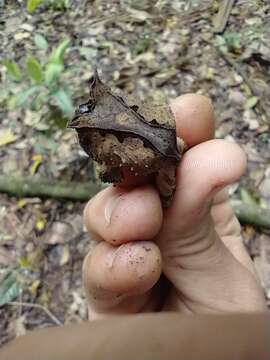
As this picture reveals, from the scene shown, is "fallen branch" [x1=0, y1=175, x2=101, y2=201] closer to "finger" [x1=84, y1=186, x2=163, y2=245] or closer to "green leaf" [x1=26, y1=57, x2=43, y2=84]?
"green leaf" [x1=26, y1=57, x2=43, y2=84]

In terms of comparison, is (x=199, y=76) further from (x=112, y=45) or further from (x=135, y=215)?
(x=135, y=215)

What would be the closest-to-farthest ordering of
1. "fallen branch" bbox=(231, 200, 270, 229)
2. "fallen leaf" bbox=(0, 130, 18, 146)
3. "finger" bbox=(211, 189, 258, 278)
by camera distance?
"finger" bbox=(211, 189, 258, 278) < "fallen branch" bbox=(231, 200, 270, 229) < "fallen leaf" bbox=(0, 130, 18, 146)

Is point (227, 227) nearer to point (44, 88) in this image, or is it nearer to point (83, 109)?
point (83, 109)

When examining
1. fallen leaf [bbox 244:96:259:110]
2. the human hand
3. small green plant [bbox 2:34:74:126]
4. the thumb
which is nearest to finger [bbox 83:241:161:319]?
the human hand

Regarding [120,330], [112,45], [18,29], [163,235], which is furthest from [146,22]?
[120,330]

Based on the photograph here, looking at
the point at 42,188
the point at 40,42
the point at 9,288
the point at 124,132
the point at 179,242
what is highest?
the point at 124,132

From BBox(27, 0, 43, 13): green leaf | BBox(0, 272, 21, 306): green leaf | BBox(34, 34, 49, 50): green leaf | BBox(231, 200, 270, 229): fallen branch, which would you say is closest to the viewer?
BBox(0, 272, 21, 306): green leaf

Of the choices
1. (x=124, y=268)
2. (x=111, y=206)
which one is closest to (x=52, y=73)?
(x=111, y=206)
